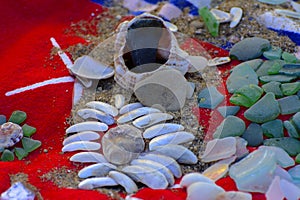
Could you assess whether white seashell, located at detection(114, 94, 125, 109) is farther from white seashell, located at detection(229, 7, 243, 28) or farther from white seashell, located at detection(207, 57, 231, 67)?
white seashell, located at detection(229, 7, 243, 28)

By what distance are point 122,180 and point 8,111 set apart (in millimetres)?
286

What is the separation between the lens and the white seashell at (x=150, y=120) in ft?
2.76

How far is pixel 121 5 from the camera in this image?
1.22 metres

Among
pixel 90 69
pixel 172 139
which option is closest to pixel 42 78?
pixel 90 69

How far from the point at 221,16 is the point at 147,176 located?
48cm

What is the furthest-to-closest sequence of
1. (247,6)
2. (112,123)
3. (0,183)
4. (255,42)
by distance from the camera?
1. (247,6)
2. (255,42)
3. (112,123)
4. (0,183)

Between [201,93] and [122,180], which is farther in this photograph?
[201,93]

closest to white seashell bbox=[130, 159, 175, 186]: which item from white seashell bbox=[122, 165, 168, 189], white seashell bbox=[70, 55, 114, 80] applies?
white seashell bbox=[122, 165, 168, 189]

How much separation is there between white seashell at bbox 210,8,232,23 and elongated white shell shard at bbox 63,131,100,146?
16.3 inches

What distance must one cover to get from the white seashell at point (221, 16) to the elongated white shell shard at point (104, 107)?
349 mm

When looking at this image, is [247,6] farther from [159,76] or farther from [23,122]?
[23,122]

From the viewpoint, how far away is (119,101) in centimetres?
90

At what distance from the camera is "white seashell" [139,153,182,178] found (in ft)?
2.54

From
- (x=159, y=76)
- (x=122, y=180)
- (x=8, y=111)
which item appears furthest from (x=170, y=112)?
(x=8, y=111)
